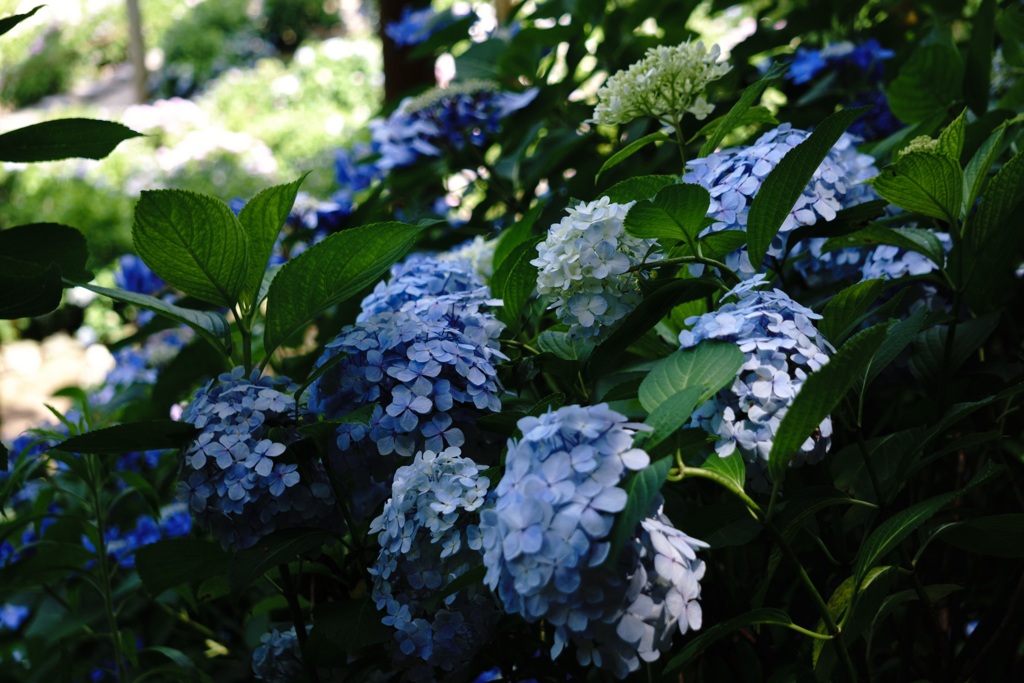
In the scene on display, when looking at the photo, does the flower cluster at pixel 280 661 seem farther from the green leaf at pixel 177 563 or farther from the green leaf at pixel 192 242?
the green leaf at pixel 192 242

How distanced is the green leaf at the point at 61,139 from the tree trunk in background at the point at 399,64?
2000 mm

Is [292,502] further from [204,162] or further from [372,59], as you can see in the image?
[372,59]

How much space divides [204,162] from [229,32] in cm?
765

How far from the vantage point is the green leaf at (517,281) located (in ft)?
2.73

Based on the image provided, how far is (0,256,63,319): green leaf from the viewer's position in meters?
0.78

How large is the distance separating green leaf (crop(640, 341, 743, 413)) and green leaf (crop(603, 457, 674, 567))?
86 millimetres

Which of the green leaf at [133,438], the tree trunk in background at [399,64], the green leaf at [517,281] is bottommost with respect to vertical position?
the tree trunk in background at [399,64]

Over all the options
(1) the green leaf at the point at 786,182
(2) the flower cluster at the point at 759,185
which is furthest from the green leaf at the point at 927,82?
(1) the green leaf at the point at 786,182

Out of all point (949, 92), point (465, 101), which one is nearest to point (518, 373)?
point (949, 92)

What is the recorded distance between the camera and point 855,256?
976 millimetres

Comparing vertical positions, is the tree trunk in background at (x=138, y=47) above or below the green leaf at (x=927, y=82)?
below

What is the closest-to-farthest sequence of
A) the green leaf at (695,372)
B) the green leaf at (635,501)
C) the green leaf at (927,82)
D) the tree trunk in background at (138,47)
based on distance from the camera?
the green leaf at (635,501)
the green leaf at (695,372)
the green leaf at (927,82)
the tree trunk in background at (138,47)

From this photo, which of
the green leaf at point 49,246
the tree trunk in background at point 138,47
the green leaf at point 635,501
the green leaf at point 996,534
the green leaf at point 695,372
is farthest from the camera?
the tree trunk in background at point 138,47

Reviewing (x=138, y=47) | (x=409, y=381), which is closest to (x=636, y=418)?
(x=409, y=381)
